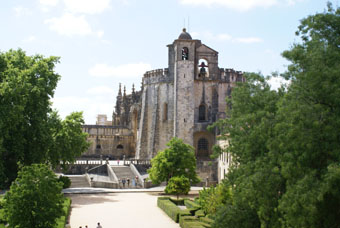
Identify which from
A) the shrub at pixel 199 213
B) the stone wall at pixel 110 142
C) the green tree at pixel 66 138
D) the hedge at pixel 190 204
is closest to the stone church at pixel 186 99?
the stone wall at pixel 110 142

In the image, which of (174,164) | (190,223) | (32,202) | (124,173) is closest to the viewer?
(32,202)

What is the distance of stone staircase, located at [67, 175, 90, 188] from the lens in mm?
39625

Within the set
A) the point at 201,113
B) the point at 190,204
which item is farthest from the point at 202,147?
the point at 190,204

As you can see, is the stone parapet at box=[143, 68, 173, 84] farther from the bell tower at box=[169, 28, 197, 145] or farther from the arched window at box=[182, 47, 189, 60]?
the arched window at box=[182, 47, 189, 60]

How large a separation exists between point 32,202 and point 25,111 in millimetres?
12414

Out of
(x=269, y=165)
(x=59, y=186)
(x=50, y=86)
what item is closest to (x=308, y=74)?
(x=269, y=165)

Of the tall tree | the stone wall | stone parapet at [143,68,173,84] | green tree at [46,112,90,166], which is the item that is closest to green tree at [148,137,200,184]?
green tree at [46,112,90,166]

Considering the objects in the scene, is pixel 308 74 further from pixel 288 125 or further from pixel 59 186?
pixel 59 186

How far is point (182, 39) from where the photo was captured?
4816cm

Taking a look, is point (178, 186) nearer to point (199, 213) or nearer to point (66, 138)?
point (199, 213)

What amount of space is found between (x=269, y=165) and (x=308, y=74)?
330 cm

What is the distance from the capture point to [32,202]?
53.2 feet

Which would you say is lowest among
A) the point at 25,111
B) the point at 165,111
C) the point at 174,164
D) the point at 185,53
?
the point at 174,164

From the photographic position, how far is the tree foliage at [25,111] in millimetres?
24438
